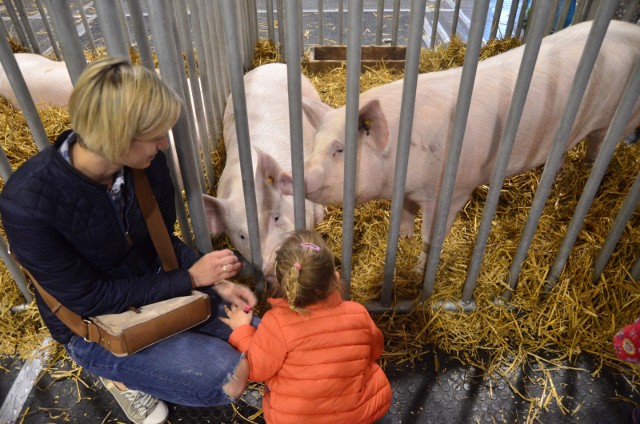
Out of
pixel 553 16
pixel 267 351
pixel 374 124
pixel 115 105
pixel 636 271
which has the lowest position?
pixel 636 271

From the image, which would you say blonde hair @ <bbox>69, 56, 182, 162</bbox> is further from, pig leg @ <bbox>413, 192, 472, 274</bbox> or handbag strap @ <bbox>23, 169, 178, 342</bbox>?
pig leg @ <bbox>413, 192, 472, 274</bbox>

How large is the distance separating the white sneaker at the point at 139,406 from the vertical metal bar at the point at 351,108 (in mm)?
1100

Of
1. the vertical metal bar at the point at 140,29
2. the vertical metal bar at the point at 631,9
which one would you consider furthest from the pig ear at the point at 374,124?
the vertical metal bar at the point at 631,9

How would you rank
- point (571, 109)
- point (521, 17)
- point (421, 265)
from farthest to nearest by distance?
point (521, 17) → point (421, 265) → point (571, 109)

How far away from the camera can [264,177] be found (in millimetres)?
2504

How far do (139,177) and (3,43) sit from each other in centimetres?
62

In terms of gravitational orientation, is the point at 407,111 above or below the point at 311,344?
above

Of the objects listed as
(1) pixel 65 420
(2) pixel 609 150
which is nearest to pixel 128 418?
(1) pixel 65 420

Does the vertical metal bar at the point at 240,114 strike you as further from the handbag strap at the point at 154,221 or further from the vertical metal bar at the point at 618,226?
the vertical metal bar at the point at 618,226

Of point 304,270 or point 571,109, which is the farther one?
point 571,109

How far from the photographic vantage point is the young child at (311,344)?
158 cm

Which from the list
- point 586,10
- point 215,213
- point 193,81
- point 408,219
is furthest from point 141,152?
point 586,10

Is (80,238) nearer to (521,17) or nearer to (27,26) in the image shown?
(27,26)

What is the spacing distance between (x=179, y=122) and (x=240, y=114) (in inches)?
8.8
